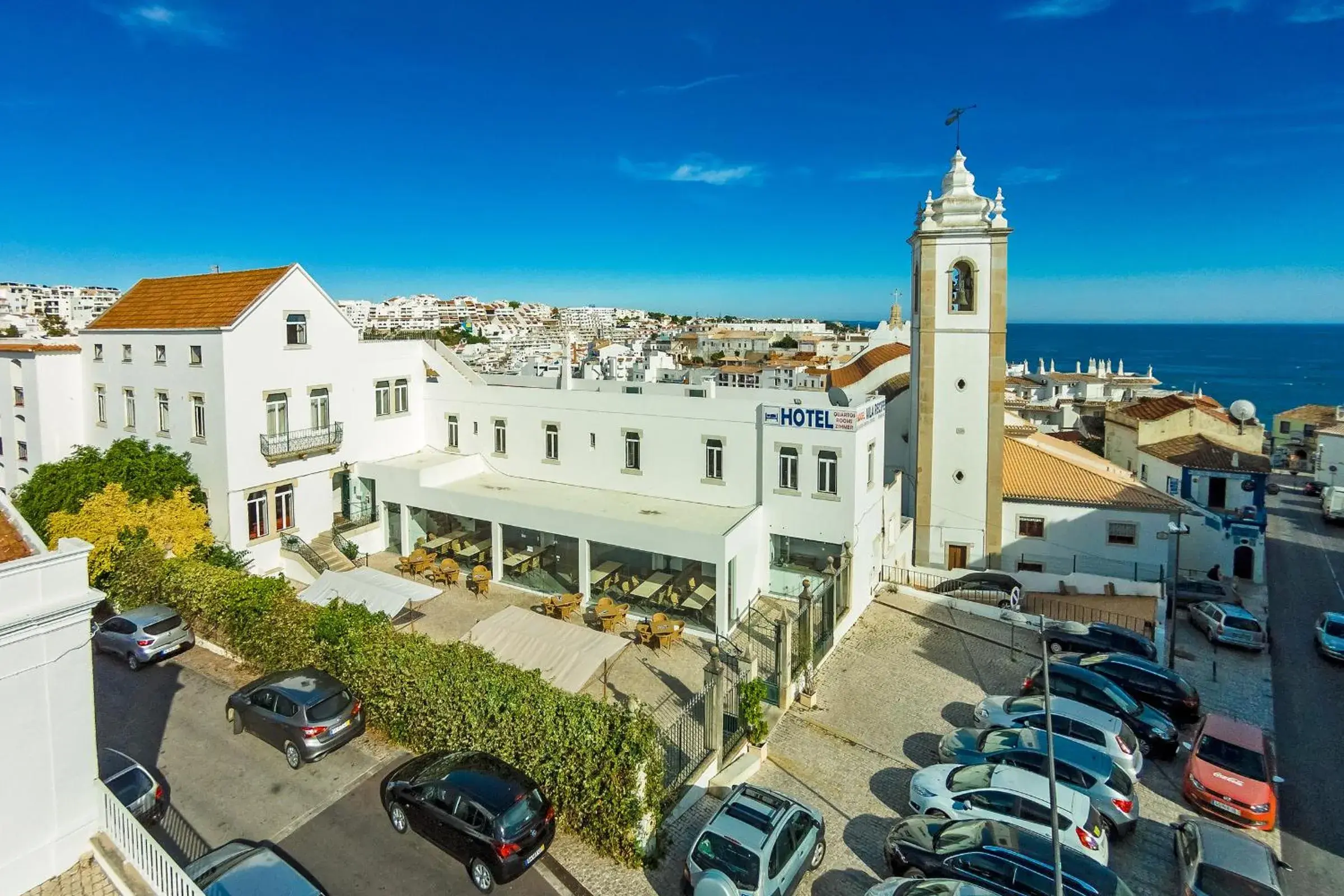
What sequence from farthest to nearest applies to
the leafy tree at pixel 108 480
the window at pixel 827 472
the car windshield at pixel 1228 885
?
1. the leafy tree at pixel 108 480
2. the window at pixel 827 472
3. the car windshield at pixel 1228 885

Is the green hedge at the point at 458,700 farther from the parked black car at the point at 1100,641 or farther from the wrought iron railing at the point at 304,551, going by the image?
the parked black car at the point at 1100,641

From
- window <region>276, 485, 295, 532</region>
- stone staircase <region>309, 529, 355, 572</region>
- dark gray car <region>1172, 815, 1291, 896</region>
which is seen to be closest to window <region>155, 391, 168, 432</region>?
window <region>276, 485, 295, 532</region>

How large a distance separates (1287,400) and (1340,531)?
12796 cm

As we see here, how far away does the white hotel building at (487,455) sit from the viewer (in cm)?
2139

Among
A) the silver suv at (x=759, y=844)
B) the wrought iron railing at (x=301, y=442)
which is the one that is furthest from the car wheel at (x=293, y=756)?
the wrought iron railing at (x=301, y=442)

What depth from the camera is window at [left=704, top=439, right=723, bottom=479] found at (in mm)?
22969

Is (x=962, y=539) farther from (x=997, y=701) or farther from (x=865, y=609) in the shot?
(x=997, y=701)

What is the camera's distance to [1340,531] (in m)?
38.2

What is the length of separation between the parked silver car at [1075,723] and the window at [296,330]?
22564 millimetres

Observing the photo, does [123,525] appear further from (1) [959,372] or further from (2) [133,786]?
(1) [959,372]

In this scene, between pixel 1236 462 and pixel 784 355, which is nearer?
pixel 1236 462

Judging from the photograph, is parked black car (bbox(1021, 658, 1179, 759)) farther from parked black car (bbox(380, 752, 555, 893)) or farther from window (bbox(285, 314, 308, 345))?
window (bbox(285, 314, 308, 345))

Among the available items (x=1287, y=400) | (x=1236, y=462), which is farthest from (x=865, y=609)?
Answer: (x=1287, y=400)

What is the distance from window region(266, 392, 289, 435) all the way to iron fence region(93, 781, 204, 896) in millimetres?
16432
